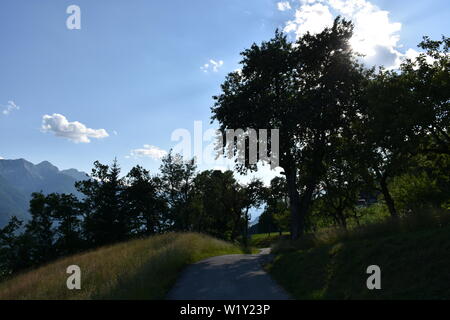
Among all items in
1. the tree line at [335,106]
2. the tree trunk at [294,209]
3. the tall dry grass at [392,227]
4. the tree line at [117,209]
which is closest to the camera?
the tall dry grass at [392,227]

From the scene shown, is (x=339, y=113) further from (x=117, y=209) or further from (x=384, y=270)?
(x=117, y=209)

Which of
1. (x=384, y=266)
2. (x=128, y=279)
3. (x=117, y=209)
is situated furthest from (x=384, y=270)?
(x=117, y=209)

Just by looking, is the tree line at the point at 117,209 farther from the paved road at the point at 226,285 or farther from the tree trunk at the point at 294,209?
the paved road at the point at 226,285

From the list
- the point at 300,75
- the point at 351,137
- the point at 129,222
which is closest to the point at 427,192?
the point at 351,137

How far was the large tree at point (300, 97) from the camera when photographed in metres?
24.3

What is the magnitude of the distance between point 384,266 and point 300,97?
17945 millimetres

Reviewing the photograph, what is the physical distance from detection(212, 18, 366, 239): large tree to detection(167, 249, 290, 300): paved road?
43.3 ft

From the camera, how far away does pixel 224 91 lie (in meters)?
28.9

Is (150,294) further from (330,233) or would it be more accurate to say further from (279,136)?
(279,136)

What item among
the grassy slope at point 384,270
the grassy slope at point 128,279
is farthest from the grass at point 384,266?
the grassy slope at point 128,279

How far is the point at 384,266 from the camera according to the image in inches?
353

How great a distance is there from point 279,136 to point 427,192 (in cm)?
2552

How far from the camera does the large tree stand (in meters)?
24.3
